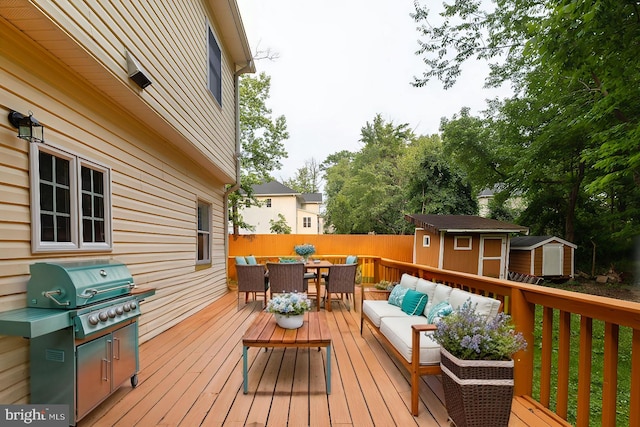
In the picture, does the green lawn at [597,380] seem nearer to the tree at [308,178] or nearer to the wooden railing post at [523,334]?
the wooden railing post at [523,334]

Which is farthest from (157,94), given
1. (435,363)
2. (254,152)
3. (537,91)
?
(537,91)

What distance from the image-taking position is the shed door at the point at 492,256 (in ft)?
34.7

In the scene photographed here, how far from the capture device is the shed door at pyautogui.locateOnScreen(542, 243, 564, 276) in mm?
11305

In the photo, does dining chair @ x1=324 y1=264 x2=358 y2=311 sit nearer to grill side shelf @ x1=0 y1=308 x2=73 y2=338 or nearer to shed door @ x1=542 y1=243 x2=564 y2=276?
grill side shelf @ x1=0 y1=308 x2=73 y2=338

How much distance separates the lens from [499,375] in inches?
66.8

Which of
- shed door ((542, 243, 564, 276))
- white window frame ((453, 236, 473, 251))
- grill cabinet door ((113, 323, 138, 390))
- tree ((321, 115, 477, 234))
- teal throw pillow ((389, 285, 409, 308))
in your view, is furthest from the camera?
tree ((321, 115, 477, 234))

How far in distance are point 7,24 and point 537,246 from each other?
48.1ft

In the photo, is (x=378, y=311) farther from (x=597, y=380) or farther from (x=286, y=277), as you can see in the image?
(x=597, y=380)

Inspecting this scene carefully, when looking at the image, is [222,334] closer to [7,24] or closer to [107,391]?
[107,391]

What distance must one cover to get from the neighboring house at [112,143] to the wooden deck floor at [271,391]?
71 centimetres

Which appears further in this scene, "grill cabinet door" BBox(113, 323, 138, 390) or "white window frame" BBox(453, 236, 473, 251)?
"white window frame" BBox(453, 236, 473, 251)

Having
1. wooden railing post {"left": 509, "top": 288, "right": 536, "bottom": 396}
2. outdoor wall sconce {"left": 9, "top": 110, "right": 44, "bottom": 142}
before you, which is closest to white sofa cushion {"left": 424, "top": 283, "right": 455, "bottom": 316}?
wooden railing post {"left": 509, "top": 288, "right": 536, "bottom": 396}

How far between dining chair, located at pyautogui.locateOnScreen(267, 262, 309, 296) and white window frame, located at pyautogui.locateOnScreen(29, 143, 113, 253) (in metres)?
A: 2.63

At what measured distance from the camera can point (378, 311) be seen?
3260 mm
